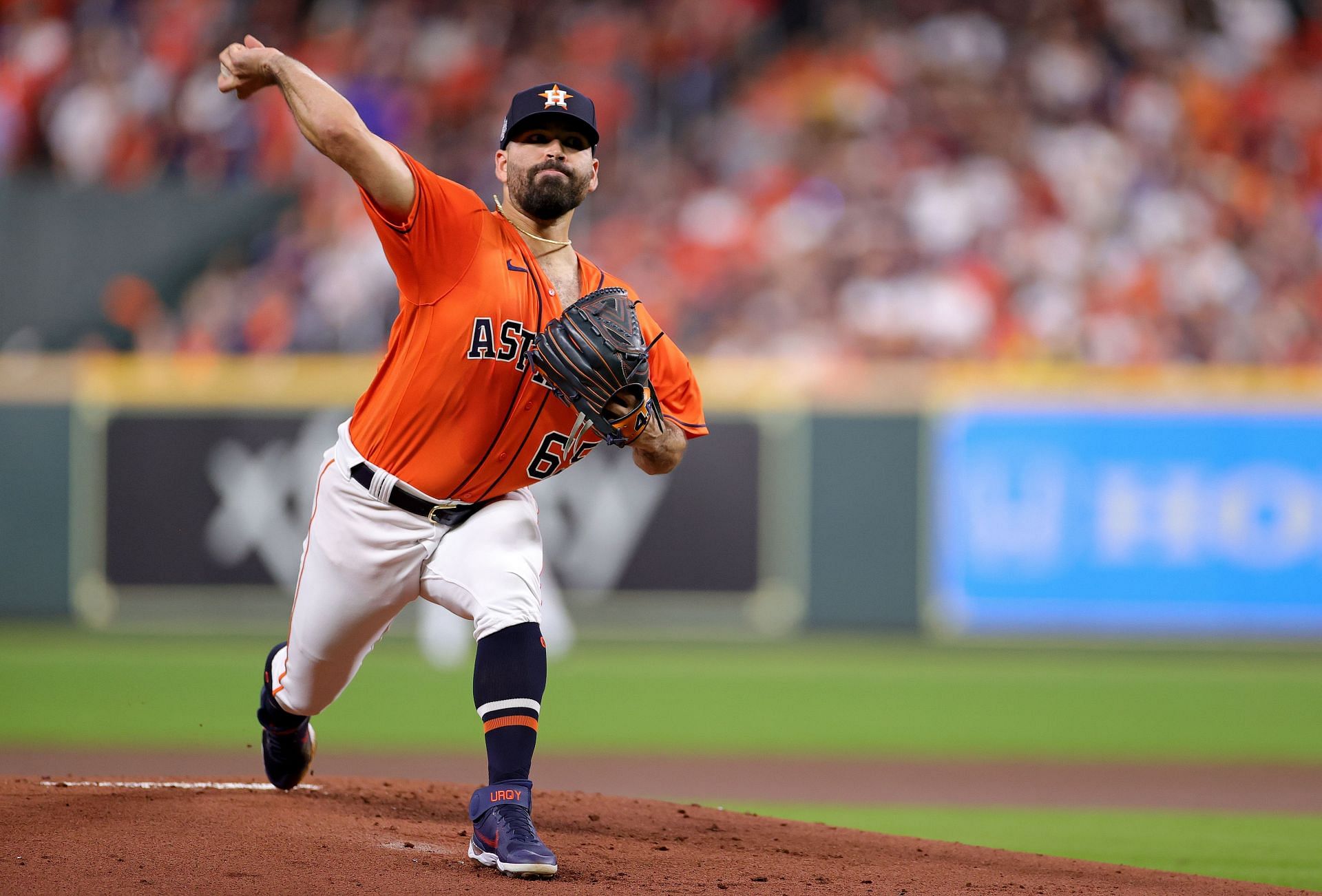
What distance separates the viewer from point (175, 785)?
480 cm

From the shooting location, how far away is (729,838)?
446 cm

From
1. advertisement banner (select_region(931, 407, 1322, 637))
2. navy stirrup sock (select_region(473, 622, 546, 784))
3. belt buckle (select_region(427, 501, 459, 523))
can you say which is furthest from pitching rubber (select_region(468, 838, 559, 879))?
advertisement banner (select_region(931, 407, 1322, 637))

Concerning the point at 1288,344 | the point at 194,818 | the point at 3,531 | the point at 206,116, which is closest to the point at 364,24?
the point at 206,116

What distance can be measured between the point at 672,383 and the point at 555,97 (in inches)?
32.2

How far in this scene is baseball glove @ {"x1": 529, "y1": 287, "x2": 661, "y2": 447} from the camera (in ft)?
12.6

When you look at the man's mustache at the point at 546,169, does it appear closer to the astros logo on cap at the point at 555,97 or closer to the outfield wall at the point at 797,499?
the astros logo on cap at the point at 555,97

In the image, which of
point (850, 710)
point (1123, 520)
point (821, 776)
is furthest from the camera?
point (1123, 520)

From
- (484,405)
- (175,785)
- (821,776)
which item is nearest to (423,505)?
(484,405)

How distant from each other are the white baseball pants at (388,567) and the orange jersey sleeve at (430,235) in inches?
20.3

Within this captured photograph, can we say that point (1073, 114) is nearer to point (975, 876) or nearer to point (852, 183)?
point (852, 183)

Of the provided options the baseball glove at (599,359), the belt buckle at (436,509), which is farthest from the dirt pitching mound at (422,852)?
the baseball glove at (599,359)

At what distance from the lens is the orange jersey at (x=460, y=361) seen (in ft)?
13.0

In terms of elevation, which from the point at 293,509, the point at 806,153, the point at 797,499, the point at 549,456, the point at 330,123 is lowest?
the point at 549,456

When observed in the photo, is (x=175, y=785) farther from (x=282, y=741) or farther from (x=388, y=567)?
(x=388, y=567)
